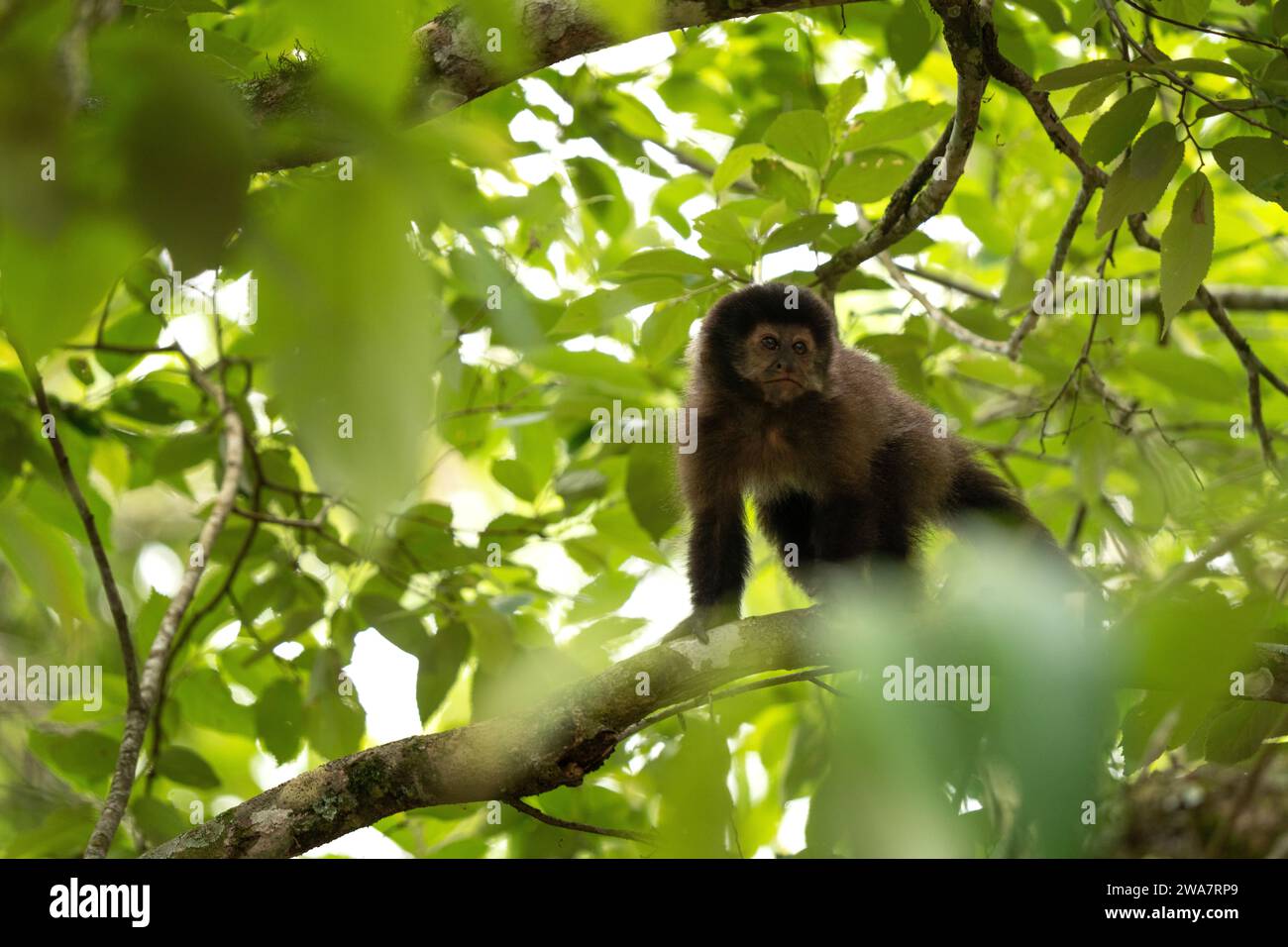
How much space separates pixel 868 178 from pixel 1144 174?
1.72 meters

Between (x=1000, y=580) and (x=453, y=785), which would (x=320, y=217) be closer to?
(x=1000, y=580)

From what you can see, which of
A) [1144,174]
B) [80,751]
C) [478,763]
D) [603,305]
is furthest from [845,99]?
[80,751]

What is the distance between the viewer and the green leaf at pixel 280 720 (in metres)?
4.41

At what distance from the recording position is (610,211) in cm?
526

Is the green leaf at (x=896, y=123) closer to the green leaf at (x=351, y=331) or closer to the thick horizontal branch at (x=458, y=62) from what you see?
the thick horizontal branch at (x=458, y=62)

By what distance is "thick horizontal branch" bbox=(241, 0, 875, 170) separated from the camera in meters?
0.57

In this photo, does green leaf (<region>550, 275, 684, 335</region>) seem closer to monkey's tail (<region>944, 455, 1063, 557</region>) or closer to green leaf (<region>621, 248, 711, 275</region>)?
green leaf (<region>621, 248, 711, 275</region>)

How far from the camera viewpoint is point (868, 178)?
13.0ft

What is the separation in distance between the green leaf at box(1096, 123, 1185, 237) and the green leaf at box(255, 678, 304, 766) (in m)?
3.50

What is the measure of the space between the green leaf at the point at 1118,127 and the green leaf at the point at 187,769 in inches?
148

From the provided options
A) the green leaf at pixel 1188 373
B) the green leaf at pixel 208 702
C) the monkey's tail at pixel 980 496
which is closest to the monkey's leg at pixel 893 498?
the monkey's tail at pixel 980 496

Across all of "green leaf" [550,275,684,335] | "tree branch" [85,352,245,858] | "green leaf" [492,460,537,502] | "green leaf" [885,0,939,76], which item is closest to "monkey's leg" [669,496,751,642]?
"green leaf" [492,460,537,502]
